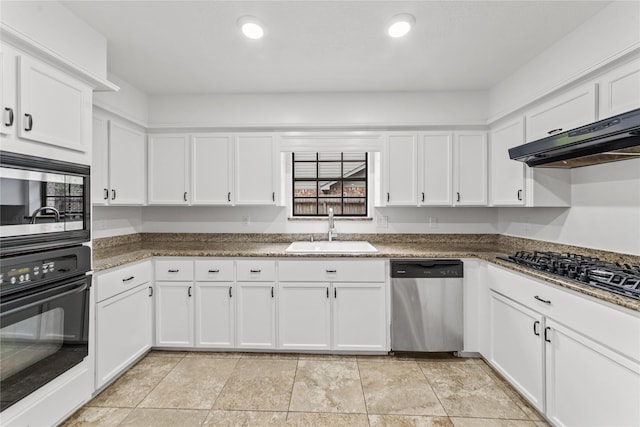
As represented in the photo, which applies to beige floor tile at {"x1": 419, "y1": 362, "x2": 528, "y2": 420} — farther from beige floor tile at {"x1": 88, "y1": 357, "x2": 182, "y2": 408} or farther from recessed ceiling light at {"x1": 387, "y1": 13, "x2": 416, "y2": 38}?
recessed ceiling light at {"x1": 387, "y1": 13, "x2": 416, "y2": 38}

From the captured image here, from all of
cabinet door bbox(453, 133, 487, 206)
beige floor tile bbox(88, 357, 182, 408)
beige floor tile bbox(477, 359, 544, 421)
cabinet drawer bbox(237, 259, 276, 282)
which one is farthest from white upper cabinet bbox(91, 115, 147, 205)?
beige floor tile bbox(477, 359, 544, 421)

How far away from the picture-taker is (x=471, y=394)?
7.12 ft

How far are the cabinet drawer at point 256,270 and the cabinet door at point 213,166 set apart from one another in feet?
2.35

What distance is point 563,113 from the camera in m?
2.10

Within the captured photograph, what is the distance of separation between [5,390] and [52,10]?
200cm

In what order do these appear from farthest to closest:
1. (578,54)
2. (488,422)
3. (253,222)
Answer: (253,222) → (578,54) → (488,422)

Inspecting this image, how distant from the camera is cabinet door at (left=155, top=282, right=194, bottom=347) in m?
2.73

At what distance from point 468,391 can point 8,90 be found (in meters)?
3.25

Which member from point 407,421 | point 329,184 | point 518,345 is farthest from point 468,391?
point 329,184

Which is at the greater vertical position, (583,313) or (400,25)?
(400,25)

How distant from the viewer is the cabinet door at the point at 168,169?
10.2ft

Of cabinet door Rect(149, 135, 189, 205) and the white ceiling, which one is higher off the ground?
the white ceiling

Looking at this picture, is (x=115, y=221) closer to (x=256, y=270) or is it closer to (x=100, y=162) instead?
(x=100, y=162)

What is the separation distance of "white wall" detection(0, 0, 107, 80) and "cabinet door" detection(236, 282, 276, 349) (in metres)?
1.93
